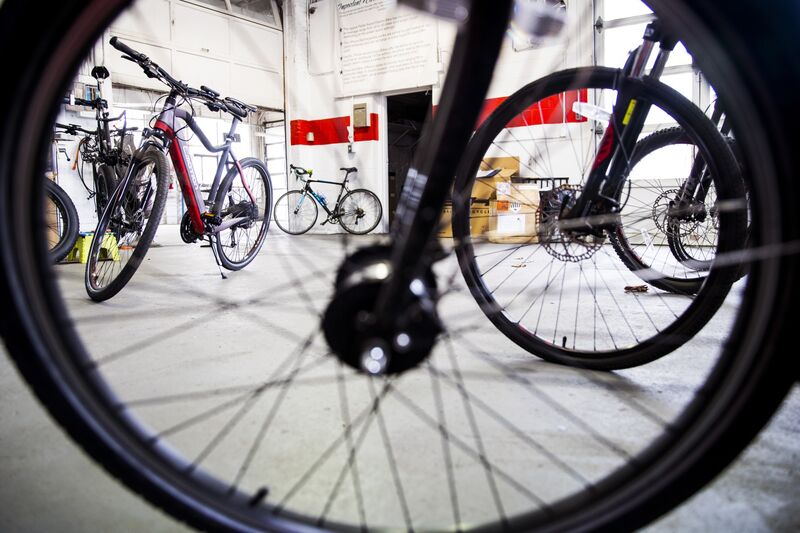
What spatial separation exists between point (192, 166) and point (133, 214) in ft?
1.47

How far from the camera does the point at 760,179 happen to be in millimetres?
388

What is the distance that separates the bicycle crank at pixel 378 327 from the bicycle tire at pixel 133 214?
5.13 feet

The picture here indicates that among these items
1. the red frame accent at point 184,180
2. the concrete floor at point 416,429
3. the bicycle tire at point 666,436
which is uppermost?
the red frame accent at point 184,180

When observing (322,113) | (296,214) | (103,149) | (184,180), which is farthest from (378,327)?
(322,113)

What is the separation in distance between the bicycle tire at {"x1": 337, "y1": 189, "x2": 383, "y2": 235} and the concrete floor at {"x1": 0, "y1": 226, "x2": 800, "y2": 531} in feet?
16.4

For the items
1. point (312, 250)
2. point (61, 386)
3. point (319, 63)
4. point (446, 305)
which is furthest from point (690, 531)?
point (319, 63)

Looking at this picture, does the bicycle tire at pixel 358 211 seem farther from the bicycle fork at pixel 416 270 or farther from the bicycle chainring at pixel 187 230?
the bicycle fork at pixel 416 270

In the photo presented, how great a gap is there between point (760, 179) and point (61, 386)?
62 cm

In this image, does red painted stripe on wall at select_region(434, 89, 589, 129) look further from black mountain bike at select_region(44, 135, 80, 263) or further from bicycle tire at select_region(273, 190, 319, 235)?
bicycle tire at select_region(273, 190, 319, 235)

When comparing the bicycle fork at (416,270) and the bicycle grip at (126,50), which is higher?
the bicycle grip at (126,50)

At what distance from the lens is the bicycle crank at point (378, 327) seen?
488 mm

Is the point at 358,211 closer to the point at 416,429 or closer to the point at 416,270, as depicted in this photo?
the point at 416,429

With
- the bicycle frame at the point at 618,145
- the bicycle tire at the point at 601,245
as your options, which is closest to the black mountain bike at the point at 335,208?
the bicycle tire at the point at 601,245

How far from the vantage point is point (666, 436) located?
1.45ft
